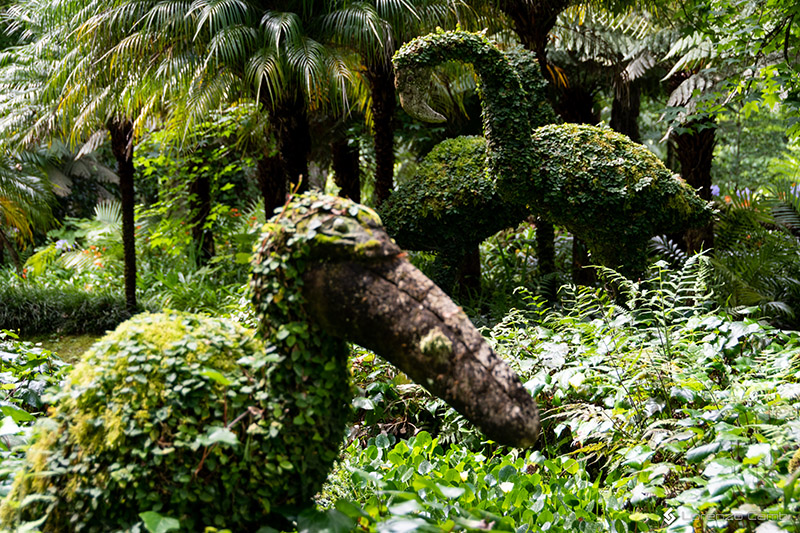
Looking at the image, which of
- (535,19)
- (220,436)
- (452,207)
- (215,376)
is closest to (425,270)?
(452,207)

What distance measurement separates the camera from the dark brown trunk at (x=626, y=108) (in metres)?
9.53

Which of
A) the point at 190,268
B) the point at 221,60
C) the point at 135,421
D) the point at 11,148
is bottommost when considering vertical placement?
the point at 190,268

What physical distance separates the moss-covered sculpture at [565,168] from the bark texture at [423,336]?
3423 mm

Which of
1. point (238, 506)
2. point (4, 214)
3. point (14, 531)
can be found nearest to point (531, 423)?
point (238, 506)

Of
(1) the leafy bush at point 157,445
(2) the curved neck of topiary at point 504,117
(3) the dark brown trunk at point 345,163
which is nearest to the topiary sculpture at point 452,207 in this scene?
(2) the curved neck of topiary at point 504,117

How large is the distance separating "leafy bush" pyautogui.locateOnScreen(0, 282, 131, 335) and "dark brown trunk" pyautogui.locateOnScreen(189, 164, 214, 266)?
173 centimetres

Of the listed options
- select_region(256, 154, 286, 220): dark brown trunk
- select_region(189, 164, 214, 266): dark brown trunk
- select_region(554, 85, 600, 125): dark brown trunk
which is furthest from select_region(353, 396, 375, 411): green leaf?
select_region(189, 164, 214, 266): dark brown trunk

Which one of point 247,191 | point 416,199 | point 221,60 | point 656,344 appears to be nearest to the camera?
point 656,344

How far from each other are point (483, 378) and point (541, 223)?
213 inches

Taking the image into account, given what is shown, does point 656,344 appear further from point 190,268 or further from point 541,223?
point 190,268

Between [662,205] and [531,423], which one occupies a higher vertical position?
[662,205]

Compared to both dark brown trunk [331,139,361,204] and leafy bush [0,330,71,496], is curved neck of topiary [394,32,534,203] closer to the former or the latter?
leafy bush [0,330,71,496]

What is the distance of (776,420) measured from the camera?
2.33 m

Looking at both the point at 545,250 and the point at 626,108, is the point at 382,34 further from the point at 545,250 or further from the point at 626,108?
the point at 626,108
